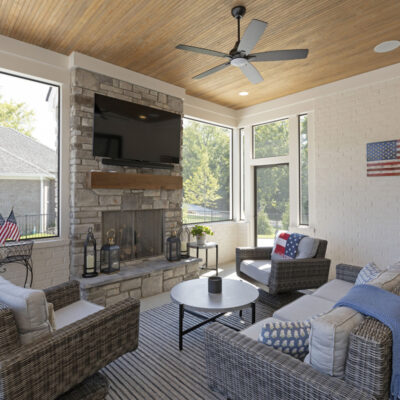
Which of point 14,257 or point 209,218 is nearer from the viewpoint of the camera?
point 14,257

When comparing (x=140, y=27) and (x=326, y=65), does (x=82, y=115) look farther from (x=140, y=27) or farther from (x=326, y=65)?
(x=326, y=65)

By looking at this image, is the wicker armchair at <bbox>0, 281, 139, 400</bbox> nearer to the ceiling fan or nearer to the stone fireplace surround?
the stone fireplace surround

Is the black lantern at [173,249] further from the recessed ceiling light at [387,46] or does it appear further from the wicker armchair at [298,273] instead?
the recessed ceiling light at [387,46]

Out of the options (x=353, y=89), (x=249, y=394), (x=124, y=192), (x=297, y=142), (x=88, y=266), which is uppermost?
(x=353, y=89)

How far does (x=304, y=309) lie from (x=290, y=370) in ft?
3.79

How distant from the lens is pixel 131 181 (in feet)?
13.1

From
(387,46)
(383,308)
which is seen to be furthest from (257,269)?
(387,46)

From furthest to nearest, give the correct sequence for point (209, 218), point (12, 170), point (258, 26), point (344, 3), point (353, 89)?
1. point (209, 218)
2. point (353, 89)
3. point (12, 170)
4. point (344, 3)
5. point (258, 26)

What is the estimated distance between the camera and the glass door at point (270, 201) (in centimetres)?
538

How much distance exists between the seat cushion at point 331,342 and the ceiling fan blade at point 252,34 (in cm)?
211

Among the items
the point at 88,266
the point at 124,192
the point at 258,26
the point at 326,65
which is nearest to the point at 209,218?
the point at 124,192

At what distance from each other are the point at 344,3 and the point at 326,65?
1.35 metres

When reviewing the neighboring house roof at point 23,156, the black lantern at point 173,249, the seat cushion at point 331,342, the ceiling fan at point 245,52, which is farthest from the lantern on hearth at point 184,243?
the seat cushion at point 331,342

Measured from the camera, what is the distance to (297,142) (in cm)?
513
